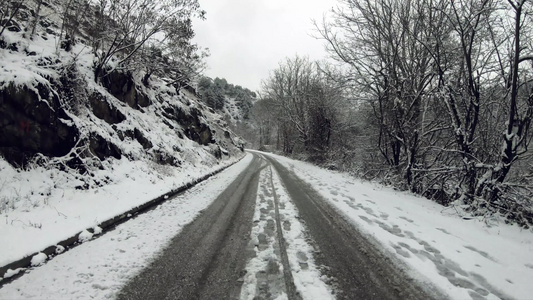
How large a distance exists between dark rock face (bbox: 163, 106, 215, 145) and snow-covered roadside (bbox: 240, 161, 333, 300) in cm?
1290

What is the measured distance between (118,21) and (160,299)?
10.7m

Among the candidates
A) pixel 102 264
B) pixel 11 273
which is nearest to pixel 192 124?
pixel 102 264

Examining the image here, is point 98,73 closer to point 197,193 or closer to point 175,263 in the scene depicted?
point 197,193

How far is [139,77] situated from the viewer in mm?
15094

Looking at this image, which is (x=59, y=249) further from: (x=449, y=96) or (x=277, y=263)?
(x=449, y=96)

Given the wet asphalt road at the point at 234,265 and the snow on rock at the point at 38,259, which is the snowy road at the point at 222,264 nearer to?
the wet asphalt road at the point at 234,265

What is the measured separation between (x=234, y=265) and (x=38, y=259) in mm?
2734

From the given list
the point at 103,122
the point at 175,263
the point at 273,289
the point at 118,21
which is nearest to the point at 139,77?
the point at 118,21

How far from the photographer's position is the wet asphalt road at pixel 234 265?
321cm

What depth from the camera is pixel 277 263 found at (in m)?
3.93

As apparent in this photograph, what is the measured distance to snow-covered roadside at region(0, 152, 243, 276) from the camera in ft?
13.9

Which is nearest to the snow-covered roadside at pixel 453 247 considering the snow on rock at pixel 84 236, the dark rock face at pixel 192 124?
the snow on rock at pixel 84 236

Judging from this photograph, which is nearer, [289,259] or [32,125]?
[289,259]

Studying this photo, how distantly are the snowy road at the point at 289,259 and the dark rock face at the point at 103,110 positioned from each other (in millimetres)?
5146
